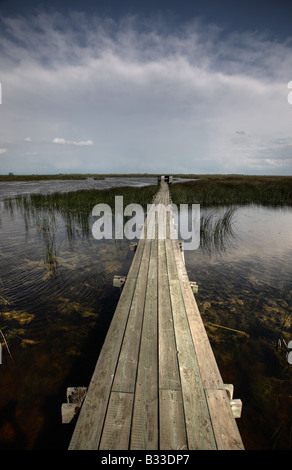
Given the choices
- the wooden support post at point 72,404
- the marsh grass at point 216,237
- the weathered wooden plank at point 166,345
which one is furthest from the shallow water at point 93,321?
the weathered wooden plank at point 166,345

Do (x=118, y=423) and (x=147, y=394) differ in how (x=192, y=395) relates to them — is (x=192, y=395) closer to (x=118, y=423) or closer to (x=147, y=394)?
(x=147, y=394)

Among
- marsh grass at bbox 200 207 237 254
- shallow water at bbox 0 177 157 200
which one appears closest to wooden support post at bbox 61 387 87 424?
marsh grass at bbox 200 207 237 254

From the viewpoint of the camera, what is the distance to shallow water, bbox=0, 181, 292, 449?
7.29 ft

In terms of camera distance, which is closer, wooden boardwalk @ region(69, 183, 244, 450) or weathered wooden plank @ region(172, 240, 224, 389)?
wooden boardwalk @ region(69, 183, 244, 450)

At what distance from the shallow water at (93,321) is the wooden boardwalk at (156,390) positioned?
0.86 metres

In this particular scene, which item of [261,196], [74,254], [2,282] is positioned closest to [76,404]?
[2,282]

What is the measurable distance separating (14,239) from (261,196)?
757 inches

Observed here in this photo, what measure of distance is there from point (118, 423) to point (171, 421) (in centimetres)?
37

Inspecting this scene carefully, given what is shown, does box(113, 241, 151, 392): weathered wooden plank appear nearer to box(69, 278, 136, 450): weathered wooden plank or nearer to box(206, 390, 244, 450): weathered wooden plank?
box(69, 278, 136, 450): weathered wooden plank

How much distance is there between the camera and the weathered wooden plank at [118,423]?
1382 millimetres

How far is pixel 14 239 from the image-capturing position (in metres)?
7.26

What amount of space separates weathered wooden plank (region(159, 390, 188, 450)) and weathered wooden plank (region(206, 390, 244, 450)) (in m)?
0.22

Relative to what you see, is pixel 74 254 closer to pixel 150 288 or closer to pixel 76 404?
pixel 150 288

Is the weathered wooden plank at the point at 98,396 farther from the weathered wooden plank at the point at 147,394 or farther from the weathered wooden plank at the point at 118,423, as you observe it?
the weathered wooden plank at the point at 147,394
